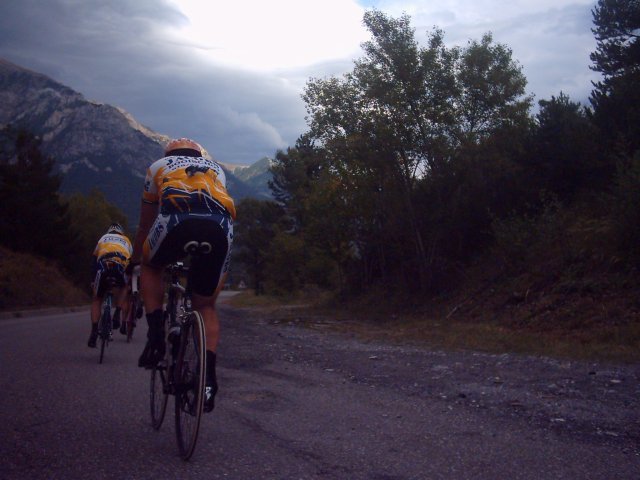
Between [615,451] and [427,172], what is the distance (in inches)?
803

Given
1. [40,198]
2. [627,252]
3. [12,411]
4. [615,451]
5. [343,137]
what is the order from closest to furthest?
1. [615,451]
2. [12,411]
3. [627,252]
4. [343,137]
5. [40,198]

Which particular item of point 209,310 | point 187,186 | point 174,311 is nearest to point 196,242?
point 187,186

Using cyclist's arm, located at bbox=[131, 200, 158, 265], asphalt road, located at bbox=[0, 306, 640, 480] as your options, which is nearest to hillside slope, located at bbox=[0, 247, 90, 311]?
asphalt road, located at bbox=[0, 306, 640, 480]

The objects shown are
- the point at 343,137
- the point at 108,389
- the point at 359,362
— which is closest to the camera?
the point at 108,389

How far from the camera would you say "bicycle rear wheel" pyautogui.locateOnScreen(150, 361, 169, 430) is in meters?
4.68

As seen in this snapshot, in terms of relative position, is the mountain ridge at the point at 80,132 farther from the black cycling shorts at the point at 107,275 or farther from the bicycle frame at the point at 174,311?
the bicycle frame at the point at 174,311

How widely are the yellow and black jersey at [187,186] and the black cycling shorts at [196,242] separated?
0.06 m

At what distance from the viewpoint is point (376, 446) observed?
14.8 ft

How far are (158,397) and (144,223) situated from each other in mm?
1289

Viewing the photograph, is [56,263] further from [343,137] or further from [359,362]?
[359,362]

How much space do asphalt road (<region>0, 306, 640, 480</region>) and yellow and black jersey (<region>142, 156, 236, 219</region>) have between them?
1.50m

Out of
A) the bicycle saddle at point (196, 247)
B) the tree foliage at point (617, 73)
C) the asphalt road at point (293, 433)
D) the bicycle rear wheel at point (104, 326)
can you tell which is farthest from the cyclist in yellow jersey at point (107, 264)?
the tree foliage at point (617, 73)

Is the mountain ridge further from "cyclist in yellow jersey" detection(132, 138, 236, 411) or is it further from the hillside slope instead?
"cyclist in yellow jersey" detection(132, 138, 236, 411)

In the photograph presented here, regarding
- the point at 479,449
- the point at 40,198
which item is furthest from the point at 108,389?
the point at 40,198
